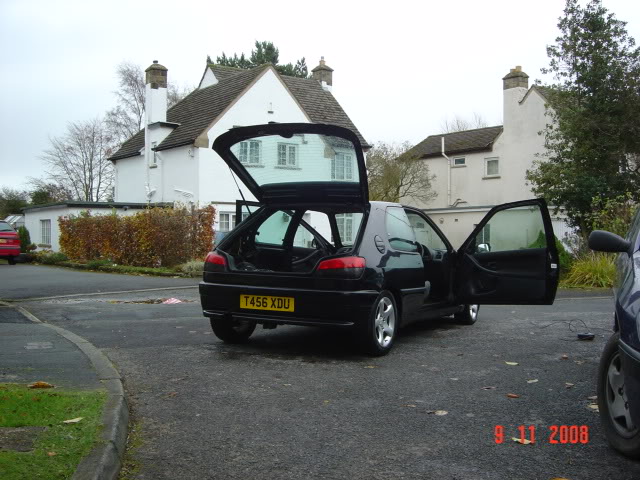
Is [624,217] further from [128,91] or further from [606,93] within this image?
[128,91]

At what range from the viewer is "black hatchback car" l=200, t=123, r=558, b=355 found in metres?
6.52

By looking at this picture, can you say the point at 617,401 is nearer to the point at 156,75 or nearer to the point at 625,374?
the point at 625,374

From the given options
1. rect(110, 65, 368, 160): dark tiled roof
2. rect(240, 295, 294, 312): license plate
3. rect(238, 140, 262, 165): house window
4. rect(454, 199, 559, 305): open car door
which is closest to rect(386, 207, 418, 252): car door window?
rect(454, 199, 559, 305): open car door

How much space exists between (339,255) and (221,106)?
24.8 meters

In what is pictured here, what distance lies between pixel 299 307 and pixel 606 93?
779 inches

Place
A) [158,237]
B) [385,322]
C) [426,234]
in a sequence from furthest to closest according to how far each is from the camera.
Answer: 1. [158,237]
2. [426,234]
3. [385,322]

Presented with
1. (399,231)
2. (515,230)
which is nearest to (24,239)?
(399,231)

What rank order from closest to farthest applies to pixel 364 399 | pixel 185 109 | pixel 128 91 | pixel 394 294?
1. pixel 364 399
2. pixel 394 294
3. pixel 185 109
4. pixel 128 91

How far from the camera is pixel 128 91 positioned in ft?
175

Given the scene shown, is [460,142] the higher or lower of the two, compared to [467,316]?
higher

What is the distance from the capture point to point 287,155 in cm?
699

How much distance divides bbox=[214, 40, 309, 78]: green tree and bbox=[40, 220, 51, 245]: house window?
2918 centimetres

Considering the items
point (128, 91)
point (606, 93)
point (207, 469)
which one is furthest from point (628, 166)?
point (128, 91)

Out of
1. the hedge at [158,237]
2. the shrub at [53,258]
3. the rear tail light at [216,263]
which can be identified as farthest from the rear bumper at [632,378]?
the shrub at [53,258]
